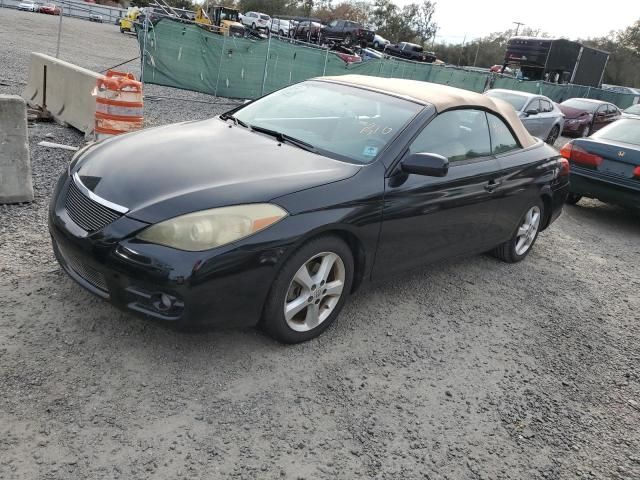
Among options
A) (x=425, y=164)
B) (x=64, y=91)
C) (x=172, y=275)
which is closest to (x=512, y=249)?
(x=425, y=164)

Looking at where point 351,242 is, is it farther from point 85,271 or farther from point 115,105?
point 115,105

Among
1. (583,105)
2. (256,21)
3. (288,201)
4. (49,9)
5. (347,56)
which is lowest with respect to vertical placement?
(288,201)

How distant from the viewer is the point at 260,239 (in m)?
2.87

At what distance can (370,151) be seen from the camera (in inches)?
143

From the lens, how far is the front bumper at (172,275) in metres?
2.72

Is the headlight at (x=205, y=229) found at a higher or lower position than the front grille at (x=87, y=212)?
higher

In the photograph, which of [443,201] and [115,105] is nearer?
[443,201]

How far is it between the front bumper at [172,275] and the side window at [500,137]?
2.54 meters

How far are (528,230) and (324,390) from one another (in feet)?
10.9

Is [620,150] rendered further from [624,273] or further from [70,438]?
[70,438]

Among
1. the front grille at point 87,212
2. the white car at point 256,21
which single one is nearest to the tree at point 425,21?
the white car at point 256,21

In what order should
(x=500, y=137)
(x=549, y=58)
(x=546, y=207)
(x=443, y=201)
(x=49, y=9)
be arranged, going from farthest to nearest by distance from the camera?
(x=49, y=9) < (x=549, y=58) < (x=546, y=207) < (x=500, y=137) < (x=443, y=201)

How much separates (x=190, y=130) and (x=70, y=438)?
7.51 ft

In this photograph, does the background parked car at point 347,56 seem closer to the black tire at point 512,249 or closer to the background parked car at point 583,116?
the background parked car at point 583,116
